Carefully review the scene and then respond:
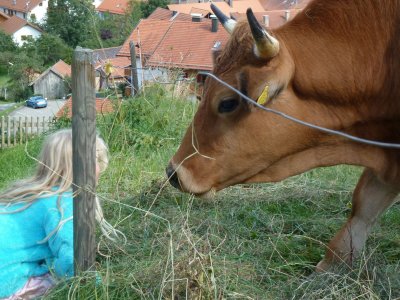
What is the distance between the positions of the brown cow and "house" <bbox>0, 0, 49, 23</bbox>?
8118 cm

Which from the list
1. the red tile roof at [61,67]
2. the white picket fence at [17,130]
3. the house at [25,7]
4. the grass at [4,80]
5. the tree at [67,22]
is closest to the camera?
the white picket fence at [17,130]

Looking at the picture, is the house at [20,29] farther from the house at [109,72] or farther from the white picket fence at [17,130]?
the house at [109,72]

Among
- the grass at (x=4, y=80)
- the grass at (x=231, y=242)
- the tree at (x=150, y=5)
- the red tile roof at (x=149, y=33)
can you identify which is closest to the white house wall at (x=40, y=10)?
the tree at (x=150, y=5)

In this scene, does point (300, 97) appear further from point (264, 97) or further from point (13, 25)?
point (13, 25)

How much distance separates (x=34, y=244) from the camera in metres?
3.36

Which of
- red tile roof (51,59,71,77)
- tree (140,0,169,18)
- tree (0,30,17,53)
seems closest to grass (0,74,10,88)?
red tile roof (51,59,71,77)

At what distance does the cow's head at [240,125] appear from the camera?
10.1ft

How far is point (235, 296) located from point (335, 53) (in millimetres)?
1382

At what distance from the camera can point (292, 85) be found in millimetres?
3230

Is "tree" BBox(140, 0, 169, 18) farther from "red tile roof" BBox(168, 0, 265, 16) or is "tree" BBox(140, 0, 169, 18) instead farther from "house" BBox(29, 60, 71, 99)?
"house" BBox(29, 60, 71, 99)

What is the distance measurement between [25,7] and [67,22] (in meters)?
25.1

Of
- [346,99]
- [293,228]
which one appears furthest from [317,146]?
[293,228]

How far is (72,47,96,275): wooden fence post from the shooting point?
9.32 feet

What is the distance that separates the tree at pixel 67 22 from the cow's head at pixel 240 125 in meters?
52.8
